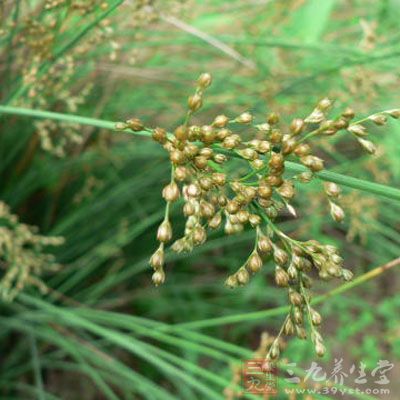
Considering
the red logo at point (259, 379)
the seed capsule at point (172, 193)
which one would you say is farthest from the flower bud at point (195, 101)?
the red logo at point (259, 379)

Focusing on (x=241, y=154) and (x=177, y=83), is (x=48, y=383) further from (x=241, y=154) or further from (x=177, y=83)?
(x=241, y=154)

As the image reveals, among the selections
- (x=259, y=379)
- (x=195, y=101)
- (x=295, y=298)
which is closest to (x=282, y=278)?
(x=295, y=298)

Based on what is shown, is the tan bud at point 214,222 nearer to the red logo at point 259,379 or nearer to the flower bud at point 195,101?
the flower bud at point 195,101

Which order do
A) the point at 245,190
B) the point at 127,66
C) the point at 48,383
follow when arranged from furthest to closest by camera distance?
1. the point at 48,383
2. the point at 127,66
3. the point at 245,190

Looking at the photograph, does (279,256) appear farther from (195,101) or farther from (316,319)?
(195,101)

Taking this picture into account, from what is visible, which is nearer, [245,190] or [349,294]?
[245,190]

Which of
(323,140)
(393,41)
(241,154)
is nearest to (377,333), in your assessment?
(323,140)

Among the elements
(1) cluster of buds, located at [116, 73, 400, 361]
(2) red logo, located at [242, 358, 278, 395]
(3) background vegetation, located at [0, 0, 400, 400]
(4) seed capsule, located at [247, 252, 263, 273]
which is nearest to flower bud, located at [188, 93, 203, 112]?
(1) cluster of buds, located at [116, 73, 400, 361]
